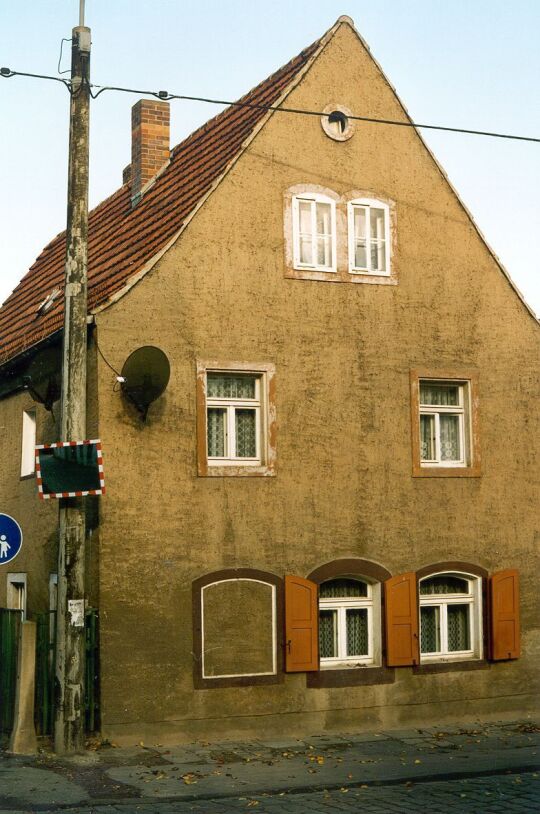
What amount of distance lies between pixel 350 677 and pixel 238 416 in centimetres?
379

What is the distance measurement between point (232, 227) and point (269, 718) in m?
6.48

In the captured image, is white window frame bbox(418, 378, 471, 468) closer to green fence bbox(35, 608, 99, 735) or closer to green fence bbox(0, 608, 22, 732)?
green fence bbox(35, 608, 99, 735)

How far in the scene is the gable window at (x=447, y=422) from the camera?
1716 cm

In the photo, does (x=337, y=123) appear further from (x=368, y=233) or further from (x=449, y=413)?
(x=449, y=413)

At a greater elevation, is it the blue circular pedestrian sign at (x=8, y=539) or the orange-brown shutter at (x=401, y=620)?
the blue circular pedestrian sign at (x=8, y=539)

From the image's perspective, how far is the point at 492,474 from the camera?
17.5 meters

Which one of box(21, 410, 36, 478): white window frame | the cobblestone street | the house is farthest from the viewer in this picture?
box(21, 410, 36, 478): white window frame

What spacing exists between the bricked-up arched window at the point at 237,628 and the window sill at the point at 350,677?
1.86ft

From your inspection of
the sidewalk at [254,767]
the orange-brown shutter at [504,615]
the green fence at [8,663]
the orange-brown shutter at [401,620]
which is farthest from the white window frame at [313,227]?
the sidewalk at [254,767]

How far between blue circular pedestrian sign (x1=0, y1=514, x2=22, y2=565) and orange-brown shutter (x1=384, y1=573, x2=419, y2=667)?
5202 mm

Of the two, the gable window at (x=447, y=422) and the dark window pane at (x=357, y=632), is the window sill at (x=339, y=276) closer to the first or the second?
the gable window at (x=447, y=422)

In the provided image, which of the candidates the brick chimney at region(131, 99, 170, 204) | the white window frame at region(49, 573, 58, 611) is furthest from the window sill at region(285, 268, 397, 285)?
the white window frame at region(49, 573, 58, 611)

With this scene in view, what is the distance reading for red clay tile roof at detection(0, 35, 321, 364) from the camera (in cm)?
1678

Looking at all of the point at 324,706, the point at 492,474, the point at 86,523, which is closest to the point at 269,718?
the point at 324,706
